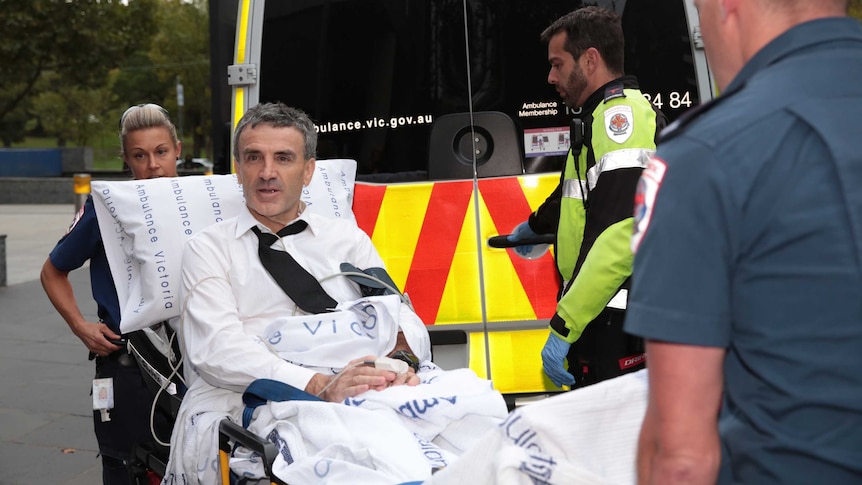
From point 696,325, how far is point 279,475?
1.44 m

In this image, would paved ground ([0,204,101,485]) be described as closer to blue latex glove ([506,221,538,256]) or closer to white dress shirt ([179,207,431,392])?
white dress shirt ([179,207,431,392])

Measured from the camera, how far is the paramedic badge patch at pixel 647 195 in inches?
56.6

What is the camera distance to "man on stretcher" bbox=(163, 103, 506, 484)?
103 inches

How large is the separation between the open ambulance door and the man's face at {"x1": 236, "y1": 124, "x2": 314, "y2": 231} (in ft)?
1.88

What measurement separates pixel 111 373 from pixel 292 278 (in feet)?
3.10

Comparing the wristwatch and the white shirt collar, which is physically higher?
the white shirt collar

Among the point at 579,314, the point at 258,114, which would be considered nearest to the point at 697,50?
the point at 579,314

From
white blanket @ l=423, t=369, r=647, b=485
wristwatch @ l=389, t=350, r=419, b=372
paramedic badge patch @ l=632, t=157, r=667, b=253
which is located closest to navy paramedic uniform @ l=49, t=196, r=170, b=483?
wristwatch @ l=389, t=350, r=419, b=372

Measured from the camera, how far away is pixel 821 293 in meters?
1.36

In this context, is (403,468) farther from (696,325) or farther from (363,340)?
(696,325)

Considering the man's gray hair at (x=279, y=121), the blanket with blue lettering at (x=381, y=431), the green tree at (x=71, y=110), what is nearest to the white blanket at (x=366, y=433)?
the blanket with blue lettering at (x=381, y=431)

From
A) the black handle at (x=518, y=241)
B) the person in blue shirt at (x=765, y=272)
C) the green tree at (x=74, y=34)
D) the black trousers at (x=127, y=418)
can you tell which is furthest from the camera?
the green tree at (x=74, y=34)

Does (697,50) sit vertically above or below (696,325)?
above

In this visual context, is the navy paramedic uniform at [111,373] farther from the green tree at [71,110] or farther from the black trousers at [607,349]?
the green tree at [71,110]
